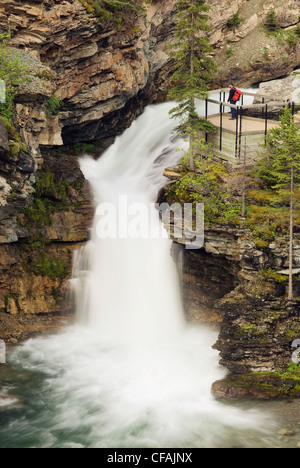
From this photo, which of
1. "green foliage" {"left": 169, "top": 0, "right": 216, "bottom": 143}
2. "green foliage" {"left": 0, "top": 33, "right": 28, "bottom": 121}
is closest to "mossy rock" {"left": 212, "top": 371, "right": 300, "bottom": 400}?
"green foliage" {"left": 169, "top": 0, "right": 216, "bottom": 143}

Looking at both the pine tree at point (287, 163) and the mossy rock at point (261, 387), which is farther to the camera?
the pine tree at point (287, 163)

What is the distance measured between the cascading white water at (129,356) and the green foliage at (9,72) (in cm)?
943

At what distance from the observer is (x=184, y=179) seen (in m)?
27.3

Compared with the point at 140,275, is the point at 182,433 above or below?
below

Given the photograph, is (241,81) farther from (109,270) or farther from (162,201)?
(109,270)

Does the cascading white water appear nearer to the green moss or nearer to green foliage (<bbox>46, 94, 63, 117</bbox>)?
the green moss

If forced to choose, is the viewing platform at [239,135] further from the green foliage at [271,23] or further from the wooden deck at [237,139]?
the green foliage at [271,23]

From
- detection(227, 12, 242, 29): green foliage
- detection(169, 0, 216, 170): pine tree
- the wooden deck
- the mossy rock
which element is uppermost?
detection(227, 12, 242, 29): green foliage

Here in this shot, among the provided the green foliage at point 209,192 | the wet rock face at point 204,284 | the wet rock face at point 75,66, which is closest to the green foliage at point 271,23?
the wet rock face at point 75,66

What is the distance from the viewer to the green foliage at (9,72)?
24016 millimetres

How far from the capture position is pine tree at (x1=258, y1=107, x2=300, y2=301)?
23.1 metres

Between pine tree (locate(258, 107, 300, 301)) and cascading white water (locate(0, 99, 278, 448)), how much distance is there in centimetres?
678

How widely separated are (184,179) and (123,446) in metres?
14.0

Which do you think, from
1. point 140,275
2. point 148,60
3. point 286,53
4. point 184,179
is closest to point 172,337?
point 140,275
